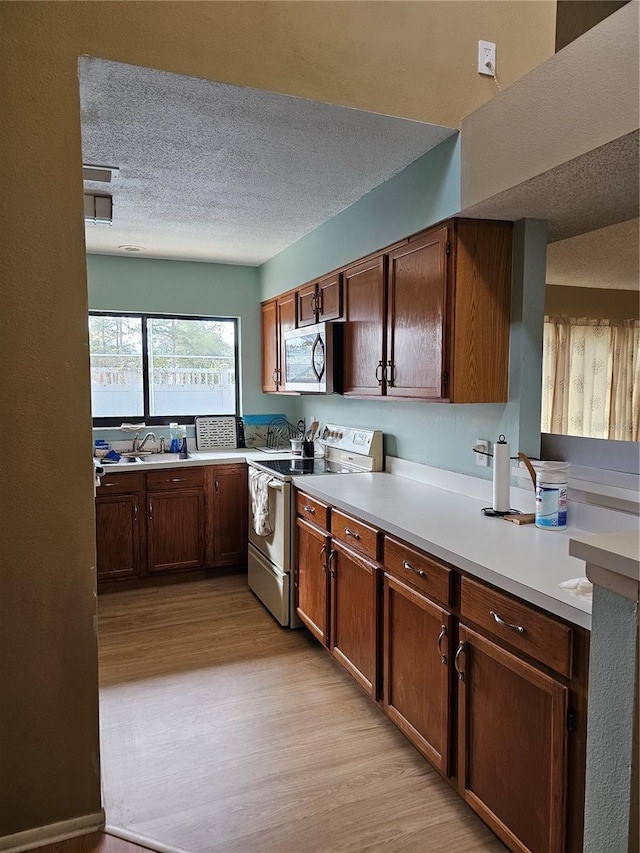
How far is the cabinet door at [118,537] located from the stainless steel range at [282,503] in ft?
2.63

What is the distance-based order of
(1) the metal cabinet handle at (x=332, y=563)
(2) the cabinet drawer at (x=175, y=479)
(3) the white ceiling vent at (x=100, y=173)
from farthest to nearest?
1. (2) the cabinet drawer at (x=175, y=479)
2. (1) the metal cabinet handle at (x=332, y=563)
3. (3) the white ceiling vent at (x=100, y=173)

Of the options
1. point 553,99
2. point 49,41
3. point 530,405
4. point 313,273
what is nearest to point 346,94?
point 553,99

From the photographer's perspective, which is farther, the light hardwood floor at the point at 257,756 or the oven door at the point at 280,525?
the oven door at the point at 280,525

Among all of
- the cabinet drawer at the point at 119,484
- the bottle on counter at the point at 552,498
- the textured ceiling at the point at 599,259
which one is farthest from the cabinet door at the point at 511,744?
the cabinet drawer at the point at 119,484

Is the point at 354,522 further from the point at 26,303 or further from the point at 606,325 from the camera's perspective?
the point at 26,303

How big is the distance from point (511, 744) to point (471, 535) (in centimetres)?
65

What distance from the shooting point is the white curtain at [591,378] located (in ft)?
6.58

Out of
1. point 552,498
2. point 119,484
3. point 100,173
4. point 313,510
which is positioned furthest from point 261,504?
point 100,173

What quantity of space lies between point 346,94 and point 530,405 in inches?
55.5

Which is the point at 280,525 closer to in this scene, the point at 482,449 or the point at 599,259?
the point at 482,449

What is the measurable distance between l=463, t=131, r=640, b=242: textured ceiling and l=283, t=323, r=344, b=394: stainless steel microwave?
4.01 feet

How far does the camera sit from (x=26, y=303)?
170 cm

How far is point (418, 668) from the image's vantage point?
205 centimetres

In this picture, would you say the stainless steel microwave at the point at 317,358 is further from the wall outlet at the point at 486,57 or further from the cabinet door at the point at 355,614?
the wall outlet at the point at 486,57
